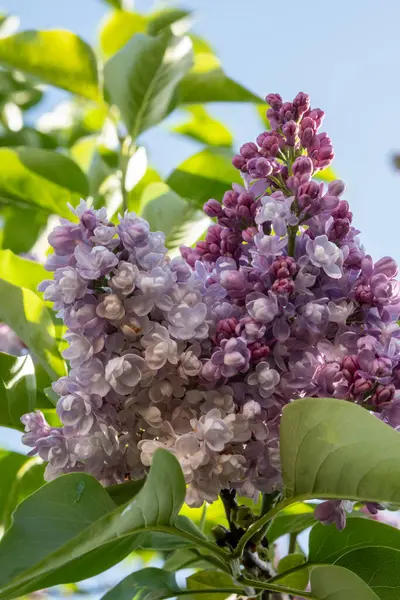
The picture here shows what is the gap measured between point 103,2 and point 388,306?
3.72 feet

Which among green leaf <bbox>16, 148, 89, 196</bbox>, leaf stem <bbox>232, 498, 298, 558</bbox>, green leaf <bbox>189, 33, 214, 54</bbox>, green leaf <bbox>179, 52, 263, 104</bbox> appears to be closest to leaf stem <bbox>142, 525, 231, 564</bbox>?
leaf stem <bbox>232, 498, 298, 558</bbox>

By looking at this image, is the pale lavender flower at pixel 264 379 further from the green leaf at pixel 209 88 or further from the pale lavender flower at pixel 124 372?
the green leaf at pixel 209 88

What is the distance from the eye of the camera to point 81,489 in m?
0.48

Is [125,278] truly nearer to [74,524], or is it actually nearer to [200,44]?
[74,524]

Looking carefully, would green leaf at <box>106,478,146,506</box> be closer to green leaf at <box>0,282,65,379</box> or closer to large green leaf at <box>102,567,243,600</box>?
large green leaf at <box>102,567,243,600</box>

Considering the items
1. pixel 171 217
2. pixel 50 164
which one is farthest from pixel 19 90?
pixel 171 217

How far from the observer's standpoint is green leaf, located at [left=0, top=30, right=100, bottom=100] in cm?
121


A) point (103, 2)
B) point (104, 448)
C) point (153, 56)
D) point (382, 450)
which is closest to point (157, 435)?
point (104, 448)

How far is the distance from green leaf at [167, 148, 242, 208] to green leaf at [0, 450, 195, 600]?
757mm

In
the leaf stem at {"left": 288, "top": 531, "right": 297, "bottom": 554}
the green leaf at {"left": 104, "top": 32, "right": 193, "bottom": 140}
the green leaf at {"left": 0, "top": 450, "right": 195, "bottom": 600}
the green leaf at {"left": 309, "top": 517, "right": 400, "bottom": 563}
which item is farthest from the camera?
the green leaf at {"left": 104, "top": 32, "right": 193, "bottom": 140}

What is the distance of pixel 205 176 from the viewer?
3.95 ft

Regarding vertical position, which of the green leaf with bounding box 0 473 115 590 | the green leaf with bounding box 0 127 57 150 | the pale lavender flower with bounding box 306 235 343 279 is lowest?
the green leaf with bounding box 0 127 57 150

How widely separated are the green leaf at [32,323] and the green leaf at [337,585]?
349 mm

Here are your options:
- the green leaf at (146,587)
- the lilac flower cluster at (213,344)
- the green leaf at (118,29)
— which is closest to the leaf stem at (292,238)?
the lilac flower cluster at (213,344)
